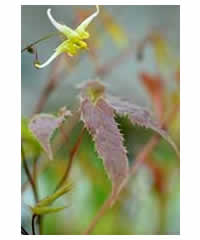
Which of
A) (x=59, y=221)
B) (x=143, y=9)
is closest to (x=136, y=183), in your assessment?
(x=59, y=221)

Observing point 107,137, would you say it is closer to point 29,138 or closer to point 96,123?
point 96,123

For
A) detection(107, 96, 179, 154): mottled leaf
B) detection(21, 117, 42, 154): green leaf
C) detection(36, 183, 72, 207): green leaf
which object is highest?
detection(107, 96, 179, 154): mottled leaf

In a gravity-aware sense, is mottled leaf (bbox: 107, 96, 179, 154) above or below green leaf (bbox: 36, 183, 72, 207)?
above

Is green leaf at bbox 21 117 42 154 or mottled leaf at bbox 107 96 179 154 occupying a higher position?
mottled leaf at bbox 107 96 179 154

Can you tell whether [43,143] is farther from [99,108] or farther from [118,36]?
[118,36]

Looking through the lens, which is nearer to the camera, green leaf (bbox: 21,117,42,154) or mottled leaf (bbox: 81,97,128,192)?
mottled leaf (bbox: 81,97,128,192)
